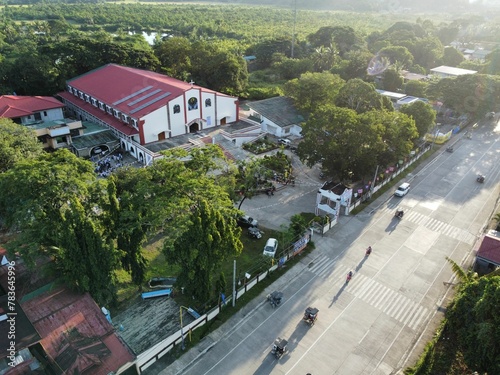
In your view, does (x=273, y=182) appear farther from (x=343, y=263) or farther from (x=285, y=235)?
(x=343, y=263)

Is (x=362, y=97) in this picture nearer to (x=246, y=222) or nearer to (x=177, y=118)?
(x=177, y=118)

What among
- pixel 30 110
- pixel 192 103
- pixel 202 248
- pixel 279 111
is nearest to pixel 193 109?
pixel 192 103

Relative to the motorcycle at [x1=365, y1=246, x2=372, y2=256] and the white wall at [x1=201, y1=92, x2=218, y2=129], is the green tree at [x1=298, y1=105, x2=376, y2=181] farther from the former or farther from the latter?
the white wall at [x1=201, y1=92, x2=218, y2=129]

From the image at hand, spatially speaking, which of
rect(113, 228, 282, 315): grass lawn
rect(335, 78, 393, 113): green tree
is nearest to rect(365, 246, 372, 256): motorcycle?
rect(113, 228, 282, 315): grass lawn

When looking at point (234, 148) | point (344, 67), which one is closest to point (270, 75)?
point (344, 67)

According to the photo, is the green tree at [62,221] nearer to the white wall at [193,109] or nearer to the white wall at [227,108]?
the white wall at [193,109]

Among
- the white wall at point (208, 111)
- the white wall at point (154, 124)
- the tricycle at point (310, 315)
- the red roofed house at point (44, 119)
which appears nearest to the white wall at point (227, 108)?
the white wall at point (208, 111)

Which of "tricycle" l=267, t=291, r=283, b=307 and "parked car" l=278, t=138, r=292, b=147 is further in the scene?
"parked car" l=278, t=138, r=292, b=147
